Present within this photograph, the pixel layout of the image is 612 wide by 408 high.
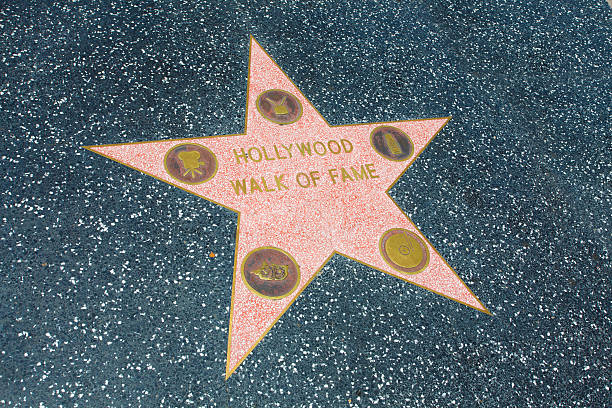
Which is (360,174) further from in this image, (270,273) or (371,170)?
(270,273)

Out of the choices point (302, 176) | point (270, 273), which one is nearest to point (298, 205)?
point (302, 176)

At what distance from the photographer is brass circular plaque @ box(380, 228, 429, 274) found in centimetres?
131

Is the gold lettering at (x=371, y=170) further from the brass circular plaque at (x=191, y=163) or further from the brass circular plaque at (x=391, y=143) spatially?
the brass circular plaque at (x=191, y=163)

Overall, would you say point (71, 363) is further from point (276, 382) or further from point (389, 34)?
point (389, 34)

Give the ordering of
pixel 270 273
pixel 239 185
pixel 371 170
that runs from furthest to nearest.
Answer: pixel 371 170
pixel 239 185
pixel 270 273

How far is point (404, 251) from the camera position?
4.37ft

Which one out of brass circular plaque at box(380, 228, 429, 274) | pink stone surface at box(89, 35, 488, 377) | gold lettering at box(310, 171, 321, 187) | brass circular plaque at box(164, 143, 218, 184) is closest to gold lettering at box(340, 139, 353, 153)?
pink stone surface at box(89, 35, 488, 377)

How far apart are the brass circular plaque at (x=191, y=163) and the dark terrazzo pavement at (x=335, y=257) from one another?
0.06m

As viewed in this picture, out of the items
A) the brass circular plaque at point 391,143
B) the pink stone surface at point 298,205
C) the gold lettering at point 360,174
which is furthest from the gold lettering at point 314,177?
the brass circular plaque at point 391,143

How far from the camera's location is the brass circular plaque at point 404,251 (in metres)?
1.31

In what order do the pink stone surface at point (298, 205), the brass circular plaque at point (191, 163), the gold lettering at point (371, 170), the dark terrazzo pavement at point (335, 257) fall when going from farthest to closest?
the gold lettering at point (371, 170) → the brass circular plaque at point (191, 163) → the pink stone surface at point (298, 205) → the dark terrazzo pavement at point (335, 257)

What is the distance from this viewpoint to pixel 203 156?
139cm

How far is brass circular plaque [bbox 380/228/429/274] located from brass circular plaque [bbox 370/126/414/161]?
0.29m

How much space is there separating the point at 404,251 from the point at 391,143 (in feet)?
1.36
